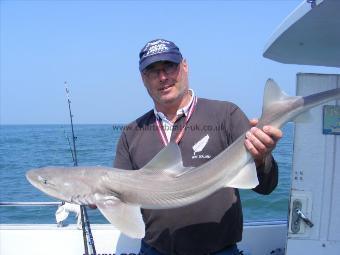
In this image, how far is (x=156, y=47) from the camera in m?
2.93

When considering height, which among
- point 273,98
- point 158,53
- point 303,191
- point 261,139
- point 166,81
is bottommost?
point 303,191

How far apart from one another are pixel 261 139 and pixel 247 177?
29 cm

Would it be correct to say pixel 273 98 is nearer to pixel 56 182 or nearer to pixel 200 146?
pixel 200 146

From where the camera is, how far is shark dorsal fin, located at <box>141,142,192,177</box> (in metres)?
2.54

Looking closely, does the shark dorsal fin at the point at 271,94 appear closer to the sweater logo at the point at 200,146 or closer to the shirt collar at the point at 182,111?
the sweater logo at the point at 200,146

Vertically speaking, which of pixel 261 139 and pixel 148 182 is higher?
pixel 261 139

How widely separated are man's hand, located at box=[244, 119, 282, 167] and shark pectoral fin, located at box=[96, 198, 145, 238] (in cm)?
82

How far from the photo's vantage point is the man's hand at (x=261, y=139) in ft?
7.77

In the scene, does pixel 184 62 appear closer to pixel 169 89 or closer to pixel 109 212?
pixel 169 89

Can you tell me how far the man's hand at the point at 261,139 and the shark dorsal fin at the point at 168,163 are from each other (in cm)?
44

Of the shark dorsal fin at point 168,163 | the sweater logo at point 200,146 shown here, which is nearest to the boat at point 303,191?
the sweater logo at point 200,146

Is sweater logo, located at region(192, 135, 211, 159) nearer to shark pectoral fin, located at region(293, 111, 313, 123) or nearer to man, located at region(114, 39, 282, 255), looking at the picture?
man, located at region(114, 39, 282, 255)

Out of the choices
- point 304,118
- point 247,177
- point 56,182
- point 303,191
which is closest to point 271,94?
point 304,118

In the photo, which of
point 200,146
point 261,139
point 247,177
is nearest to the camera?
point 261,139
